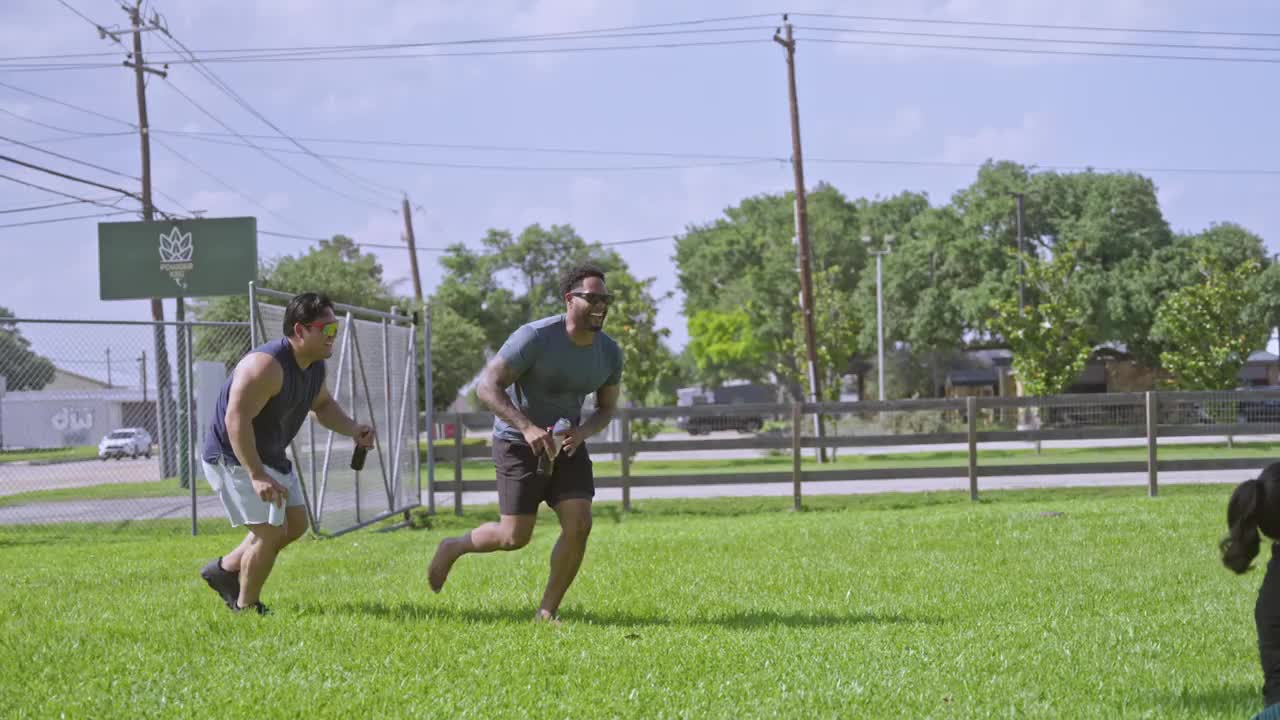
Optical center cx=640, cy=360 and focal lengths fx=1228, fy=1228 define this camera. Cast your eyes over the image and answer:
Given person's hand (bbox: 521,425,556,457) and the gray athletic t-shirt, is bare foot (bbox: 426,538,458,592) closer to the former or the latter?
the gray athletic t-shirt

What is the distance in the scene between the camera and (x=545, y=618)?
6.11 meters

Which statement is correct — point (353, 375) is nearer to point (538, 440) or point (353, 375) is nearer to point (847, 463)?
point (538, 440)

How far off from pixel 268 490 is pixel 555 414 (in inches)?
56.2

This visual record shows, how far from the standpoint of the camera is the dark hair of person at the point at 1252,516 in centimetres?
371

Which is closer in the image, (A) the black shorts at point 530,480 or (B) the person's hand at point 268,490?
(B) the person's hand at point 268,490

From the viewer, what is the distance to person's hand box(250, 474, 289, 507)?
232 inches

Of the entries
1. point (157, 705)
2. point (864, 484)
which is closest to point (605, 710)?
point (157, 705)

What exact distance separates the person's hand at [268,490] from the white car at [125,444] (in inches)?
352

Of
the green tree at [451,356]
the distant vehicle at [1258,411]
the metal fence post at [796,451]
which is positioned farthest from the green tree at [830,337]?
the metal fence post at [796,451]

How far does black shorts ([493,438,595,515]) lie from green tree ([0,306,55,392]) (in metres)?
9.55

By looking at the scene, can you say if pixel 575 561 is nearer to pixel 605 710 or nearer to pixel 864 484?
pixel 605 710

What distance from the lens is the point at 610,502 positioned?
16234 mm

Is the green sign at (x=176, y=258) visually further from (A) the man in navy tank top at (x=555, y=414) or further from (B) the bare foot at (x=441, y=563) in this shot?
(A) the man in navy tank top at (x=555, y=414)

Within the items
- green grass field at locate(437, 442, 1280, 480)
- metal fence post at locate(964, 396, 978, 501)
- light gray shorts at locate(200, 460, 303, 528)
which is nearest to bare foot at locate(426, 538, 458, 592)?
light gray shorts at locate(200, 460, 303, 528)
